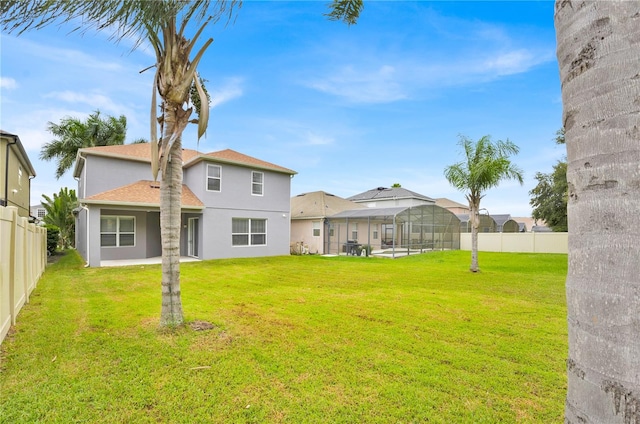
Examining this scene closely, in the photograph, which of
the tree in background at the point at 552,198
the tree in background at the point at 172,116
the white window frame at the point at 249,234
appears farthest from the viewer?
the tree in background at the point at 552,198

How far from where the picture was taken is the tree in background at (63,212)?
20484 mm

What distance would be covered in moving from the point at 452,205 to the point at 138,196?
3830cm

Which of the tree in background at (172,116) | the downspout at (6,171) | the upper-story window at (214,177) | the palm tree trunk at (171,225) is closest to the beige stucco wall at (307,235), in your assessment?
the upper-story window at (214,177)

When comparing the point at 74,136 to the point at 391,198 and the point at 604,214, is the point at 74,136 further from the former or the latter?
the point at 604,214

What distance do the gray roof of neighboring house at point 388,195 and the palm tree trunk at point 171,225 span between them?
2493 centimetres

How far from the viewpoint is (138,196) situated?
14.3m

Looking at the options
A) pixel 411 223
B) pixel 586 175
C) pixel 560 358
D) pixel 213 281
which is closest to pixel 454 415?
pixel 560 358

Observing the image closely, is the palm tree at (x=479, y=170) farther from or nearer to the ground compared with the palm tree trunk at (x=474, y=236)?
farther from the ground

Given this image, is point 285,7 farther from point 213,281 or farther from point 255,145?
point 255,145

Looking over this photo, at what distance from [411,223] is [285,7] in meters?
16.3

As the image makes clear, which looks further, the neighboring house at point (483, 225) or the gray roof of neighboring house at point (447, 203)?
the gray roof of neighboring house at point (447, 203)

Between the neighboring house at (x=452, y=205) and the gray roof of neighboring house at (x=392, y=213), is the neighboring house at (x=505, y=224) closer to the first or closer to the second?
the neighboring house at (x=452, y=205)

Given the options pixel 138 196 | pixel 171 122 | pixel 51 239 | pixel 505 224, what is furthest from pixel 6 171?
pixel 505 224

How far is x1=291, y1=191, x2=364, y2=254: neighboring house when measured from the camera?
21203 millimetres
